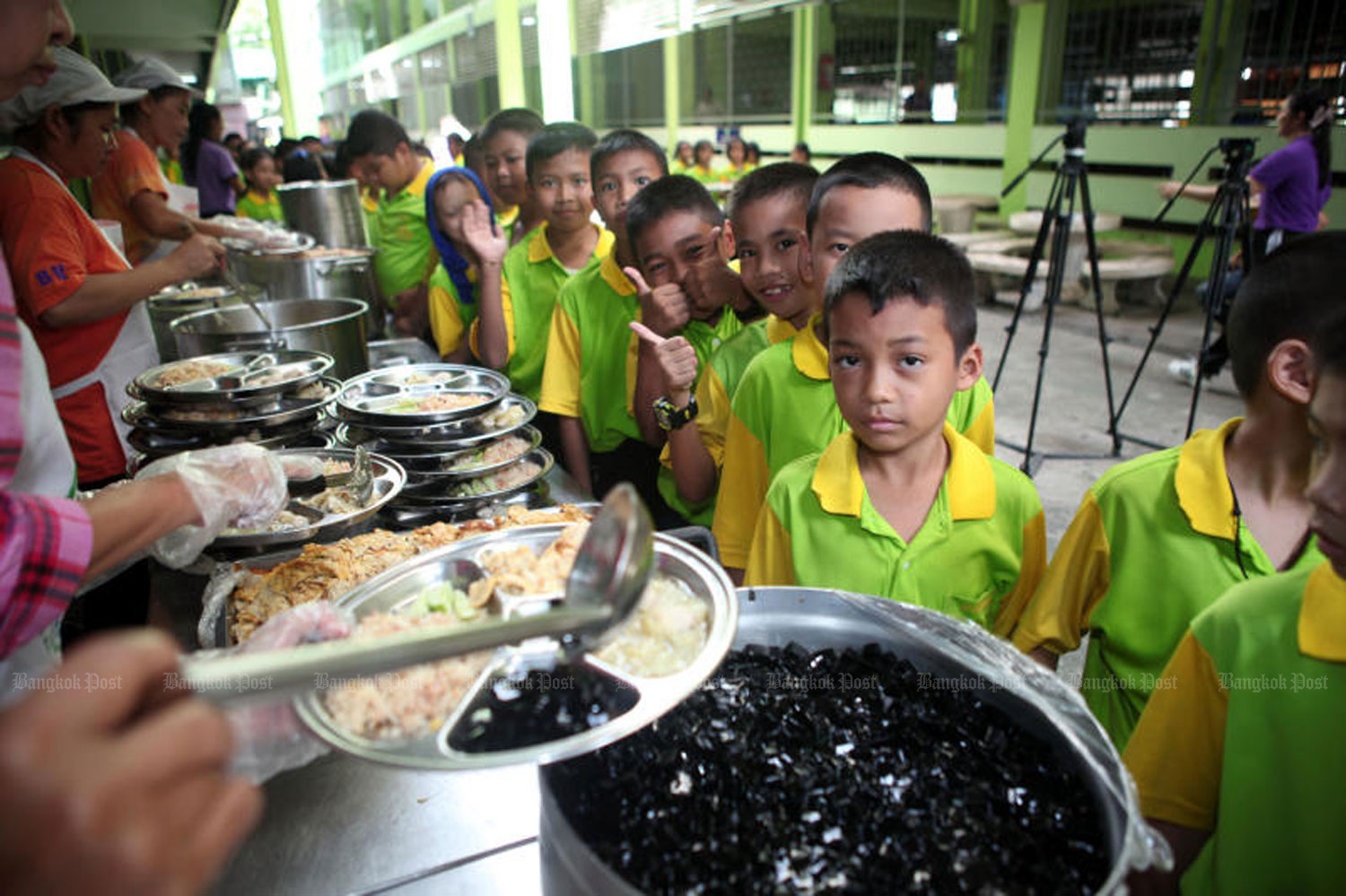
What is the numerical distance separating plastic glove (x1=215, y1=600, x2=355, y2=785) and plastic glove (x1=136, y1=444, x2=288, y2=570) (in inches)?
13.5

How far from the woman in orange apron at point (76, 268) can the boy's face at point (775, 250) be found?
1.64m

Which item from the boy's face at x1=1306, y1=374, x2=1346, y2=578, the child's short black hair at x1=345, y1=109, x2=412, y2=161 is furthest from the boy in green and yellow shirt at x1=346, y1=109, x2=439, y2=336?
the boy's face at x1=1306, y1=374, x2=1346, y2=578

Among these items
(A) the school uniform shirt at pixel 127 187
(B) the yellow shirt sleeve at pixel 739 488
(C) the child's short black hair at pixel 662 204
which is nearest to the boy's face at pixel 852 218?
(B) the yellow shirt sleeve at pixel 739 488

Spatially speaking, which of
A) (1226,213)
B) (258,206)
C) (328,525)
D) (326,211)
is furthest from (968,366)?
(258,206)

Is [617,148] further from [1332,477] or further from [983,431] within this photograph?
[1332,477]

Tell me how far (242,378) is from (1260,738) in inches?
88.0

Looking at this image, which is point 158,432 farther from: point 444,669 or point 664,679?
point 664,679

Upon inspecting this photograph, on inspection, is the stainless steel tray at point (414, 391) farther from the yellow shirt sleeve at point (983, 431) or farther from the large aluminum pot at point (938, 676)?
the yellow shirt sleeve at point (983, 431)

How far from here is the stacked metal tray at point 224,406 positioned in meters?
1.82

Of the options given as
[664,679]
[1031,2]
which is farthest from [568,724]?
[1031,2]

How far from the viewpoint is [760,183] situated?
2.08 m

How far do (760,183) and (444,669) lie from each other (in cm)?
160

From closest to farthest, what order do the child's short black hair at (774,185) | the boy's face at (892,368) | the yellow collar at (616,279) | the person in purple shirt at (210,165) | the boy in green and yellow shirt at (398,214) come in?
the boy's face at (892,368)
the child's short black hair at (774,185)
the yellow collar at (616,279)
the boy in green and yellow shirt at (398,214)
the person in purple shirt at (210,165)

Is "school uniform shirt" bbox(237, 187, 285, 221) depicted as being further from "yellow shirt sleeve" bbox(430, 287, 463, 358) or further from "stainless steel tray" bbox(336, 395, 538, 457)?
"stainless steel tray" bbox(336, 395, 538, 457)
